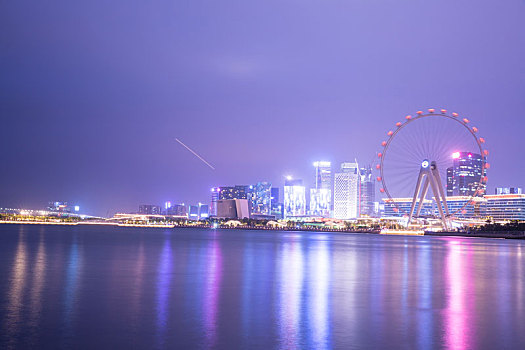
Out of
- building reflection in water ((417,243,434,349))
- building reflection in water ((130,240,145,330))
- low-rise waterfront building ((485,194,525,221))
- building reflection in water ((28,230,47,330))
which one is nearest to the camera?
building reflection in water ((417,243,434,349))

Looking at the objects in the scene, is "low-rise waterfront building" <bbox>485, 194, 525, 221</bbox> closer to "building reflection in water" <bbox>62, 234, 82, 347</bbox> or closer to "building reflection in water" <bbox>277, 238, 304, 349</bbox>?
"building reflection in water" <bbox>277, 238, 304, 349</bbox>

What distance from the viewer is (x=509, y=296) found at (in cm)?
2469

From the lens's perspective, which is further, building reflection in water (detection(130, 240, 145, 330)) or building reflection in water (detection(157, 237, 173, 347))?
building reflection in water (detection(130, 240, 145, 330))

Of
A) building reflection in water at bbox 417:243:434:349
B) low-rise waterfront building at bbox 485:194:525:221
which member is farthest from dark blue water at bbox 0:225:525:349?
low-rise waterfront building at bbox 485:194:525:221

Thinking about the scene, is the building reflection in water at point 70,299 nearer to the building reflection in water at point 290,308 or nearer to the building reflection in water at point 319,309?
the building reflection in water at point 290,308

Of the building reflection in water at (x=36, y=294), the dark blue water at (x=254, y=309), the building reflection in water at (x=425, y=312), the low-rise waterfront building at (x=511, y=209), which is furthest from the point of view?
the low-rise waterfront building at (x=511, y=209)

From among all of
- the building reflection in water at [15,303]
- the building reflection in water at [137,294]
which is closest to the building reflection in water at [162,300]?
the building reflection in water at [137,294]

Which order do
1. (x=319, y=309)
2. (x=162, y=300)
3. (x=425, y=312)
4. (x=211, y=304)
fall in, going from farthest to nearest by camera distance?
1. (x=162, y=300)
2. (x=211, y=304)
3. (x=319, y=309)
4. (x=425, y=312)

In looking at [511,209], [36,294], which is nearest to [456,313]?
[36,294]

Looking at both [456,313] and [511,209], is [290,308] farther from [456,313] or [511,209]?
[511,209]

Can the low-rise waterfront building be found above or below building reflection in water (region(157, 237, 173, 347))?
above

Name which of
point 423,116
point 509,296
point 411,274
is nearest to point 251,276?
point 411,274

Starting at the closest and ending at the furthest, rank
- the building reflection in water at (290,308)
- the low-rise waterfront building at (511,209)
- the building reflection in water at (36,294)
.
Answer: the building reflection in water at (290,308) < the building reflection in water at (36,294) < the low-rise waterfront building at (511,209)

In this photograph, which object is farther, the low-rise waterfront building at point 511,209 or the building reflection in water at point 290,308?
the low-rise waterfront building at point 511,209
